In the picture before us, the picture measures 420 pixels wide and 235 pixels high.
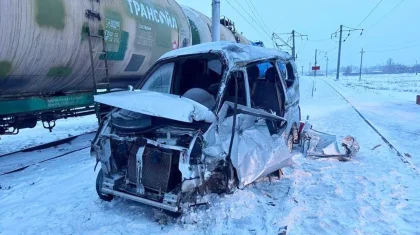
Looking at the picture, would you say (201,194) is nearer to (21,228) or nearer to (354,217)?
(354,217)

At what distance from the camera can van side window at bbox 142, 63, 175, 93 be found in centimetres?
545

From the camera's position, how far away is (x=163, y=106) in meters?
3.88

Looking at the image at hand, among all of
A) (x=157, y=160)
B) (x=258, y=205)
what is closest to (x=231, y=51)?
(x=157, y=160)

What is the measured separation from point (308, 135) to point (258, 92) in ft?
6.47

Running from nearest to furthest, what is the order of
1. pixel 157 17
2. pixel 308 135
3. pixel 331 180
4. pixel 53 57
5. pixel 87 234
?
pixel 87 234
pixel 331 180
pixel 53 57
pixel 308 135
pixel 157 17

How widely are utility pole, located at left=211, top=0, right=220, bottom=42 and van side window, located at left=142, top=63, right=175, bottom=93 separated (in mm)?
6140

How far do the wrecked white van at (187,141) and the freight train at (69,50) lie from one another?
6.48 ft

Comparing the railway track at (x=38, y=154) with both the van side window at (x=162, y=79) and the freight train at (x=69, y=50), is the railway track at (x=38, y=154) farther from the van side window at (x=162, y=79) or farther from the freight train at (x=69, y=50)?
the van side window at (x=162, y=79)

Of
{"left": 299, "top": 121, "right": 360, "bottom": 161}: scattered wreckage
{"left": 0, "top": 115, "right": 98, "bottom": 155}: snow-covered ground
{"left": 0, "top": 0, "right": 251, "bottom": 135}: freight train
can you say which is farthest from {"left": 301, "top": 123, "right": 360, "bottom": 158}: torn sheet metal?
{"left": 0, "top": 115, "right": 98, "bottom": 155}: snow-covered ground

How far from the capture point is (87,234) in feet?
12.2

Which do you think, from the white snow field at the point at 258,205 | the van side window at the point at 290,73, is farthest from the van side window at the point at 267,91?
the white snow field at the point at 258,205

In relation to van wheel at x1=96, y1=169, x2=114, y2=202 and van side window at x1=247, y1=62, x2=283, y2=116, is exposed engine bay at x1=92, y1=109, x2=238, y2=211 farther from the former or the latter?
van side window at x1=247, y1=62, x2=283, y2=116

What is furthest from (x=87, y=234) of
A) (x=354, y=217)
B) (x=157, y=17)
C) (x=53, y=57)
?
(x=157, y=17)

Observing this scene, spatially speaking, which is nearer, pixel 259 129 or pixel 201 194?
pixel 201 194
